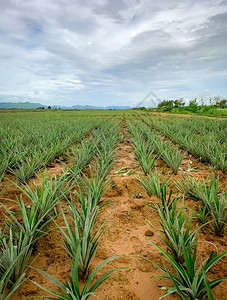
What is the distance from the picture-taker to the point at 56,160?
3279 mm

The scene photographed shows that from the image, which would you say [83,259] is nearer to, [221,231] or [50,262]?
[50,262]

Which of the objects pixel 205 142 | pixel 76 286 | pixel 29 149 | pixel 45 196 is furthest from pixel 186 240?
pixel 205 142

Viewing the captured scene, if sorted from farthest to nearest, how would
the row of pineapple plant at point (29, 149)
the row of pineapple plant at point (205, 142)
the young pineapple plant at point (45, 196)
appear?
the row of pineapple plant at point (205, 142) < the row of pineapple plant at point (29, 149) < the young pineapple plant at point (45, 196)

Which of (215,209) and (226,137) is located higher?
(226,137)

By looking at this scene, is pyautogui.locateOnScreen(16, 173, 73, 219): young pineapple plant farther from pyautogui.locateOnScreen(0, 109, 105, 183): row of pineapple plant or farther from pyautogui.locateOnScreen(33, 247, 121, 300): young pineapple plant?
pyautogui.locateOnScreen(33, 247, 121, 300): young pineapple plant

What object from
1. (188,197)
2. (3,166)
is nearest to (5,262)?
(188,197)

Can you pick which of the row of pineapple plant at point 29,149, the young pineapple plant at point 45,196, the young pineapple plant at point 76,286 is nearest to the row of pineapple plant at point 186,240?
the young pineapple plant at point 76,286

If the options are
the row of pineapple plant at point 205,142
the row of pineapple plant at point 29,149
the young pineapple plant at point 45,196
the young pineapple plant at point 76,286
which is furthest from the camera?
the row of pineapple plant at point 205,142

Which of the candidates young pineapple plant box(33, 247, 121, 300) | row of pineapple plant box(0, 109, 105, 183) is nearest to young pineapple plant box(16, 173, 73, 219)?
row of pineapple plant box(0, 109, 105, 183)

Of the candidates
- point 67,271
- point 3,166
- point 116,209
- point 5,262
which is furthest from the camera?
point 3,166

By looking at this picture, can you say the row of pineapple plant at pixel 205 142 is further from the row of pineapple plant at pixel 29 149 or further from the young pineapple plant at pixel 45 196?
the row of pineapple plant at pixel 29 149

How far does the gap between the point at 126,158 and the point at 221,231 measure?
2.18 m

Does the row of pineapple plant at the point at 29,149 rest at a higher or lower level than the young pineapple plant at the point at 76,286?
higher

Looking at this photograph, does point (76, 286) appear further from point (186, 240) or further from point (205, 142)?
point (205, 142)
